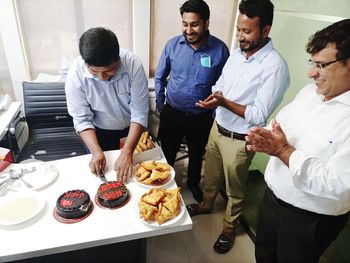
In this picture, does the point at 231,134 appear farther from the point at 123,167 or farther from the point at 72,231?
the point at 72,231

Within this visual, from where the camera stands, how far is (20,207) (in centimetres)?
118

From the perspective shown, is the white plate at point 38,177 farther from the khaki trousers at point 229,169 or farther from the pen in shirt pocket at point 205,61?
the pen in shirt pocket at point 205,61

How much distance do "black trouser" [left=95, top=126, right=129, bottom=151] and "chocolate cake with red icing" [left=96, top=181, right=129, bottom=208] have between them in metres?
0.61

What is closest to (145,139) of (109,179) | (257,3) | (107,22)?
(109,179)

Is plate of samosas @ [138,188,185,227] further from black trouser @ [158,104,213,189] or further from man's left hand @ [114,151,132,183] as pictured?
black trouser @ [158,104,213,189]

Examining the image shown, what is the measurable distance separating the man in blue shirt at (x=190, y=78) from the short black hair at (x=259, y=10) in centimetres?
47

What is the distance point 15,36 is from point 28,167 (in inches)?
63.6

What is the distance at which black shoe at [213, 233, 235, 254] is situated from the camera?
198cm

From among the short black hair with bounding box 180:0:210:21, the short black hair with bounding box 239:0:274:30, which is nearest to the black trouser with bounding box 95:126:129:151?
the short black hair with bounding box 180:0:210:21

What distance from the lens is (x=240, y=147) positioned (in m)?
1.76

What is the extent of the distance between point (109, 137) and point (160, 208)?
2.80ft

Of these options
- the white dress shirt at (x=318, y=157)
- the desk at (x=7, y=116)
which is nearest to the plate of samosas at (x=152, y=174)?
the white dress shirt at (x=318, y=157)

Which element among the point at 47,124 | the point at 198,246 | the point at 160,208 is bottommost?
the point at 198,246

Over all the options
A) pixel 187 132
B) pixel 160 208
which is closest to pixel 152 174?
pixel 160 208
